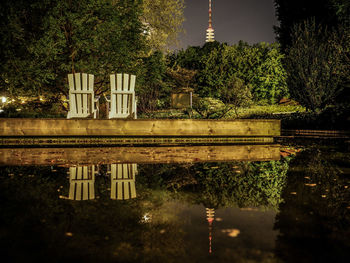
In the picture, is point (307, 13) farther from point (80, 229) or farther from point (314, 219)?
point (80, 229)

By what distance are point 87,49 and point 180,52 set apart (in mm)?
10355

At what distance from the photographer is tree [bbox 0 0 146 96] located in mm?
6676

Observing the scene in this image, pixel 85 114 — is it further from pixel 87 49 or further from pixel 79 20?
pixel 79 20

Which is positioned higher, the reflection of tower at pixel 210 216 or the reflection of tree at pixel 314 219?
the reflection of tree at pixel 314 219

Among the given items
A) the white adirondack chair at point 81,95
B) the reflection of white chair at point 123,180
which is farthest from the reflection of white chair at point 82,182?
the white adirondack chair at point 81,95

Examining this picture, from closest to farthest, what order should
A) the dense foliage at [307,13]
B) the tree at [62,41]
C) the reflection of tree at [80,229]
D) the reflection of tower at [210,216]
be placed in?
the reflection of tree at [80,229], the reflection of tower at [210,216], the tree at [62,41], the dense foliage at [307,13]

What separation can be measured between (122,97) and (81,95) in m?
0.94

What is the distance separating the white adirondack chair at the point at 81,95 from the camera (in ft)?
20.1

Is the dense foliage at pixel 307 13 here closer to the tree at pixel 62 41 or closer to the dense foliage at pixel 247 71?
the dense foliage at pixel 247 71

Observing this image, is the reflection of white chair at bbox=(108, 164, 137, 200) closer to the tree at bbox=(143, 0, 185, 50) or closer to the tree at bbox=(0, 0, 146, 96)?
the tree at bbox=(0, 0, 146, 96)

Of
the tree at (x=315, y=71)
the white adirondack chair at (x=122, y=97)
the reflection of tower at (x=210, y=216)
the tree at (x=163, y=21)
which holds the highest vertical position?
the tree at (x=163, y=21)

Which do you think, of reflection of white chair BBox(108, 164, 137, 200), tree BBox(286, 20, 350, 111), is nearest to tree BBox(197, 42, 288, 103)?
tree BBox(286, 20, 350, 111)

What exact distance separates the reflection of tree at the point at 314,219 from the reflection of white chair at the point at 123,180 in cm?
129

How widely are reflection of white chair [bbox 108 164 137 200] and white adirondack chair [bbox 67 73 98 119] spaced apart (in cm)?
306
